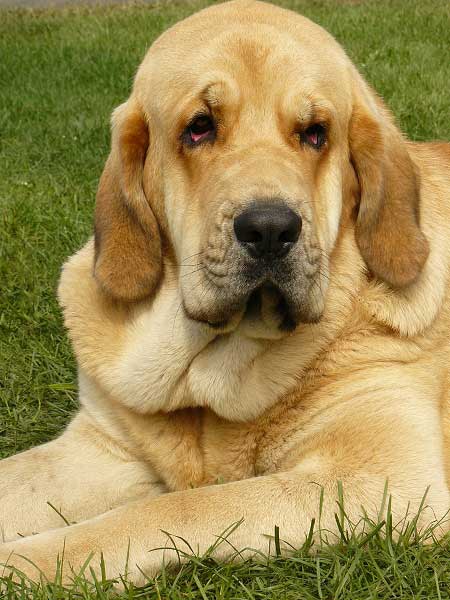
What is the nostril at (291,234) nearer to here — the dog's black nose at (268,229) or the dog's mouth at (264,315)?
the dog's black nose at (268,229)

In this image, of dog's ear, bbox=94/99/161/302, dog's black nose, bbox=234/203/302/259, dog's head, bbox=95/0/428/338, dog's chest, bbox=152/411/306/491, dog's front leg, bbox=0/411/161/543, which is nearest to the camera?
dog's black nose, bbox=234/203/302/259

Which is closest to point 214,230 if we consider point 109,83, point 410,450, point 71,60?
point 410,450

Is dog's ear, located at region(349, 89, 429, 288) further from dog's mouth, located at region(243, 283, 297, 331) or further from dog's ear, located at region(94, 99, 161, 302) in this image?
dog's ear, located at region(94, 99, 161, 302)

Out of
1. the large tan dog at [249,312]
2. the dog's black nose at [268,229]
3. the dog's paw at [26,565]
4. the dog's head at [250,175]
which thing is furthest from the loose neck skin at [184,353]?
the dog's paw at [26,565]

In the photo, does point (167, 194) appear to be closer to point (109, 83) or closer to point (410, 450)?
point (410, 450)

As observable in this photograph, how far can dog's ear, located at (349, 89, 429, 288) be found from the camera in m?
3.63

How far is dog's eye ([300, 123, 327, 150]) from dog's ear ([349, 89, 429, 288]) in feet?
0.53

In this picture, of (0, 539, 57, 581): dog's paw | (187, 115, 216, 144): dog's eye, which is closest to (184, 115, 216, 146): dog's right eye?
(187, 115, 216, 144): dog's eye

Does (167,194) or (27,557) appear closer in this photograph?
(27,557)

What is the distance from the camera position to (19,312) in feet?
17.2

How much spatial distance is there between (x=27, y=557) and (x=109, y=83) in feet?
Result: 21.7

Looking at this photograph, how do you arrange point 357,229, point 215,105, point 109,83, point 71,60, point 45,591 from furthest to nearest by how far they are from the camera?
point 71,60
point 109,83
point 357,229
point 215,105
point 45,591

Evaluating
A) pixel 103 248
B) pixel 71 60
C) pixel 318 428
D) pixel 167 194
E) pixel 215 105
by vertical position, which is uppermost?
pixel 215 105

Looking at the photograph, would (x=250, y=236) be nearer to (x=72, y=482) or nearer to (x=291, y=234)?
(x=291, y=234)
